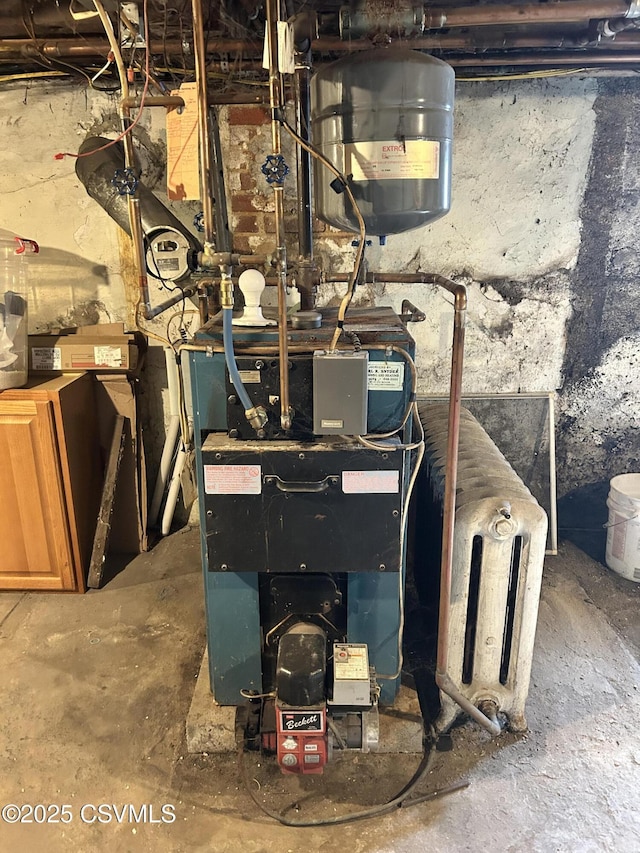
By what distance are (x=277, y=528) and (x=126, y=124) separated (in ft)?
3.09

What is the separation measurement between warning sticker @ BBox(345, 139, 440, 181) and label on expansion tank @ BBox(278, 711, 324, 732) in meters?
1.19

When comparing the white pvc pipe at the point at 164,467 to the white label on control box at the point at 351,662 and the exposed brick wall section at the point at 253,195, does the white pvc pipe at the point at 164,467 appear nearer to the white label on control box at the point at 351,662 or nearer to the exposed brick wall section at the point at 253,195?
the exposed brick wall section at the point at 253,195

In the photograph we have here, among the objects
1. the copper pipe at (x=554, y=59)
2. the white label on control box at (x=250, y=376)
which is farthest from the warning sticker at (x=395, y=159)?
the copper pipe at (x=554, y=59)

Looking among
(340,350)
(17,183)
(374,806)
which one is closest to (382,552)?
(340,350)

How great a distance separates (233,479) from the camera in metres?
1.22

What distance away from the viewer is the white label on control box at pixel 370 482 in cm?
123

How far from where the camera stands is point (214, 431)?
1312 millimetres

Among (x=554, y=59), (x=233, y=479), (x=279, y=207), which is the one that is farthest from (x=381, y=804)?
(x=554, y=59)

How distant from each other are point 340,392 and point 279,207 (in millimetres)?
393

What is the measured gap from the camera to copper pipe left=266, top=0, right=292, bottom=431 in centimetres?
113

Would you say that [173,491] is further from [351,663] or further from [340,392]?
[340,392]

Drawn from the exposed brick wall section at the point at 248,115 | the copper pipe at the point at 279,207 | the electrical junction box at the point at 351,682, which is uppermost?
the exposed brick wall section at the point at 248,115

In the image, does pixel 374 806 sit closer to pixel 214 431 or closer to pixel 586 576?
pixel 214 431

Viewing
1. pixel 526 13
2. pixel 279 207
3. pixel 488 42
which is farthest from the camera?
pixel 488 42
